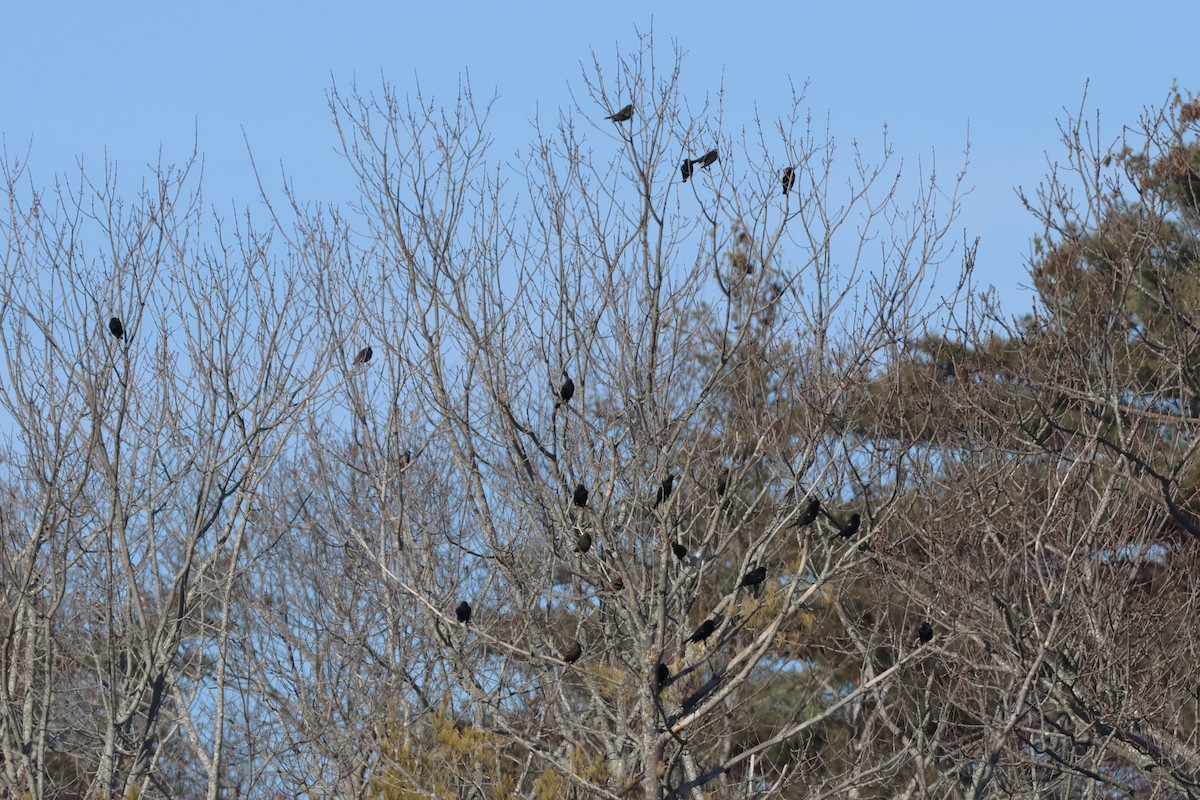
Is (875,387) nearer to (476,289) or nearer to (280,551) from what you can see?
(280,551)

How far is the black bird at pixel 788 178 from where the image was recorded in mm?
6891

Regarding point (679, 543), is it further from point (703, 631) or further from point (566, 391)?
point (566, 391)

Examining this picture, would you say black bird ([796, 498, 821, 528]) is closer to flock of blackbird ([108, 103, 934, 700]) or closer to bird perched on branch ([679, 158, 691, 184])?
flock of blackbird ([108, 103, 934, 700])

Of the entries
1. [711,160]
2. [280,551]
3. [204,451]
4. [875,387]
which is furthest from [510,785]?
[875,387]

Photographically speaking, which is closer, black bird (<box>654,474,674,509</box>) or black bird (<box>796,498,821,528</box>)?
black bird (<box>654,474,674,509</box>)

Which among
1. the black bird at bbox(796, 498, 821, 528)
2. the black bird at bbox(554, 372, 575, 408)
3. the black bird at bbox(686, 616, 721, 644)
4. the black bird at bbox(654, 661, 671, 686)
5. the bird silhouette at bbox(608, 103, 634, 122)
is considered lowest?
the black bird at bbox(654, 661, 671, 686)

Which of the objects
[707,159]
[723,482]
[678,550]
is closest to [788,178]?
[707,159]

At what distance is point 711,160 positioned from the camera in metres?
6.88

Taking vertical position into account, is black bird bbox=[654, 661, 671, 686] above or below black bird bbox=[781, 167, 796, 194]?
below

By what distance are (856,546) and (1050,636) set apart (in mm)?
1016

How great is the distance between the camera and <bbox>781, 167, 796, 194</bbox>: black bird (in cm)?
689

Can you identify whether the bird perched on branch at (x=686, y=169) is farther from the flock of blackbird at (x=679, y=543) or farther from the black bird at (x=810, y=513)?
the black bird at (x=810, y=513)

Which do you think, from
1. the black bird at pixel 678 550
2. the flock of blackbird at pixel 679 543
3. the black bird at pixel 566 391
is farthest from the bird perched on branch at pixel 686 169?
the black bird at pixel 678 550

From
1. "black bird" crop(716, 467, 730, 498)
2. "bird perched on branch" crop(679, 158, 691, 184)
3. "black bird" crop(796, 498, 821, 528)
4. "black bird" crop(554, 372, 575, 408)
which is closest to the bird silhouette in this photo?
"bird perched on branch" crop(679, 158, 691, 184)
